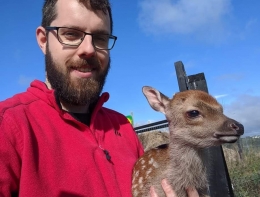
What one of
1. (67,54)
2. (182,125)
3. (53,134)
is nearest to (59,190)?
(53,134)

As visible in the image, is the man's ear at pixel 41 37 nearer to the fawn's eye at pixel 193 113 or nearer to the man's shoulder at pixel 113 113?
the man's shoulder at pixel 113 113

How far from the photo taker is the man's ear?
301 centimetres

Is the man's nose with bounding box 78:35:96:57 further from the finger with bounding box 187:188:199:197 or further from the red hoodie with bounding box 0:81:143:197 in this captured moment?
the finger with bounding box 187:188:199:197

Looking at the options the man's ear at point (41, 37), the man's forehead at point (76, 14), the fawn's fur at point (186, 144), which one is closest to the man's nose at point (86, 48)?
the man's forehead at point (76, 14)

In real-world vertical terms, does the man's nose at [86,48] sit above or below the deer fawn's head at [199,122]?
above

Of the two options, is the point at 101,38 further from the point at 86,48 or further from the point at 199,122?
Result: the point at 199,122

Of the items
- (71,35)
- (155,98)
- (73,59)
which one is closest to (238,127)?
(155,98)

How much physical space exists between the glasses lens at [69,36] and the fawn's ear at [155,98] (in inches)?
63.9

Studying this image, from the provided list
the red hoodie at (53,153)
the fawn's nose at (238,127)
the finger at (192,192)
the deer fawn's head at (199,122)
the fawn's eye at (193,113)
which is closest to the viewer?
the red hoodie at (53,153)

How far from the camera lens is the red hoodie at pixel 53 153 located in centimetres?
214

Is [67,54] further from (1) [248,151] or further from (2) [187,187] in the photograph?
(1) [248,151]

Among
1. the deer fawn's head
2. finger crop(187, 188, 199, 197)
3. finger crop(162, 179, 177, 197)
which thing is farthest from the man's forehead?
finger crop(187, 188, 199, 197)

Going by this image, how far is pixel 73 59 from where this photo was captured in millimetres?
2840

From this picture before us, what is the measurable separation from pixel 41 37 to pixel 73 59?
470 mm
